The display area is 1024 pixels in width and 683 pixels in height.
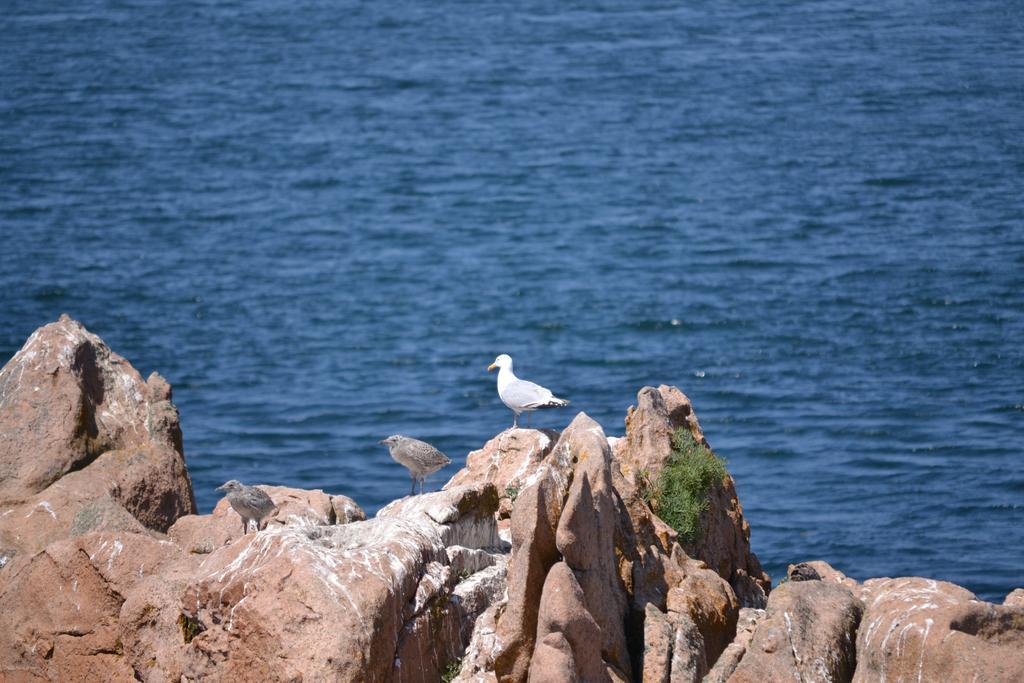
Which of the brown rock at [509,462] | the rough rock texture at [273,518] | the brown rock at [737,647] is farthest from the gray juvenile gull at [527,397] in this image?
the brown rock at [737,647]

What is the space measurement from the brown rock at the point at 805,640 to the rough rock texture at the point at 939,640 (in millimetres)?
198

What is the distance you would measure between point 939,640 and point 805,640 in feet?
4.71

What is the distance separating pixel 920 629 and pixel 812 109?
5867 cm

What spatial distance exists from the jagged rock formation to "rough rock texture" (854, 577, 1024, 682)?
23 millimetres

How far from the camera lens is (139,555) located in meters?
16.6

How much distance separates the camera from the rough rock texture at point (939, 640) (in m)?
15.0

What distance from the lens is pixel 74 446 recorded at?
20.0 m

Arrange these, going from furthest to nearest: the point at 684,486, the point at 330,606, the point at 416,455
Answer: the point at 684,486, the point at 416,455, the point at 330,606

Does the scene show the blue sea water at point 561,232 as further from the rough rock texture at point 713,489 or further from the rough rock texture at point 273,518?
the rough rock texture at point 273,518

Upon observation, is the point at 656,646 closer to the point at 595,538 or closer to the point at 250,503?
the point at 595,538

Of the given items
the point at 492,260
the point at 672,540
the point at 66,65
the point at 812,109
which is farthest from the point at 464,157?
the point at 672,540

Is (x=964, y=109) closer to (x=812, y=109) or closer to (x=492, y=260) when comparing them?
(x=812, y=109)

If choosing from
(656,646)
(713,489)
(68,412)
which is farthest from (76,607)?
(713,489)

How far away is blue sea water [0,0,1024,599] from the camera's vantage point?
41.1m
